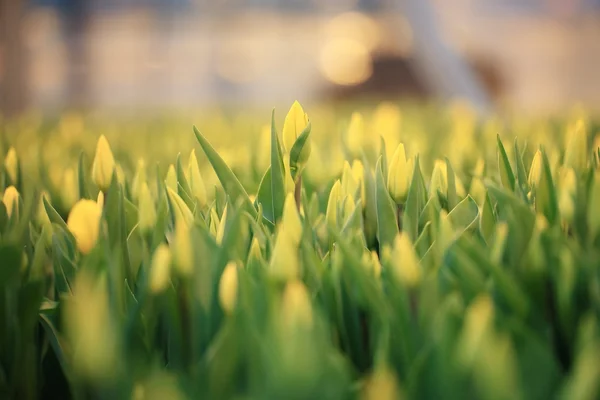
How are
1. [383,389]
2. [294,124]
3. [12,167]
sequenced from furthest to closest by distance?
1. [12,167]
2. [294,124]
3. [383,389]

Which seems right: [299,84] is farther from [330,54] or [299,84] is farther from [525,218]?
[525,218]

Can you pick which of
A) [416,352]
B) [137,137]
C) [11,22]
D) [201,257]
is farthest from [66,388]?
[11,22]

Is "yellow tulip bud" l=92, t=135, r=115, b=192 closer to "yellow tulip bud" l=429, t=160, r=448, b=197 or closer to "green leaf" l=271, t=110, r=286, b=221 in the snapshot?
"green leaf" l=271, t=110, r=286, b=221

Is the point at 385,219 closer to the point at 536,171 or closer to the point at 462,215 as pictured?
the point at 462,215

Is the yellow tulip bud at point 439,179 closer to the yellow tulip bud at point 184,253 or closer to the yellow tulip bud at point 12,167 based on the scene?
the yellow tulip bud at point 184,253

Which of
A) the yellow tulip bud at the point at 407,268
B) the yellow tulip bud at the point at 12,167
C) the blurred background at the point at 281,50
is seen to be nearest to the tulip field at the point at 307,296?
the yellow tulip bud at the point at 407,268

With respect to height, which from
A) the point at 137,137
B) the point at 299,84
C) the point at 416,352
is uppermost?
the point at 416,352

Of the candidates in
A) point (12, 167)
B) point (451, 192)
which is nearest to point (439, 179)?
point (451, 192)
